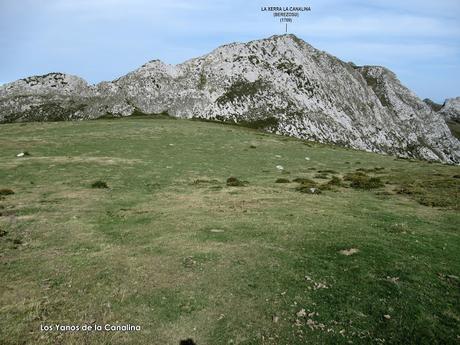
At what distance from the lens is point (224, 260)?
56.6ft

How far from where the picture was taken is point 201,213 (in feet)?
81.3

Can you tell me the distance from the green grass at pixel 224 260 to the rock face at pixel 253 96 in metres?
71.0

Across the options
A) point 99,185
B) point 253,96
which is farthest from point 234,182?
point 253,96

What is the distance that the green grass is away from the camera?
1275 cm

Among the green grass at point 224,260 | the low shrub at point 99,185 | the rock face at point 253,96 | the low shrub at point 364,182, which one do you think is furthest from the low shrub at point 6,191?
the rock face at point 253,96

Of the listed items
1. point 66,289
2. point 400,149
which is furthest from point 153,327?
point 400,149

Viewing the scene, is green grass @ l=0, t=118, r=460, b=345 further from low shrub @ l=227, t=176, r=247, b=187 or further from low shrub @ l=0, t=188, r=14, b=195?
low shrub @ l=227, t=176, r=247, b=187

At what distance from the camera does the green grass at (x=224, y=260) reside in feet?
41.8

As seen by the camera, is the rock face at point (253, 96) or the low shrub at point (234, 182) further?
the rock face at point (253, 96)

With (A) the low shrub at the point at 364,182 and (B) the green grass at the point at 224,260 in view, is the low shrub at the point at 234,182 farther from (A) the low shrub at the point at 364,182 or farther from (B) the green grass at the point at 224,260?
(A) the low shrub at the point at 364,182

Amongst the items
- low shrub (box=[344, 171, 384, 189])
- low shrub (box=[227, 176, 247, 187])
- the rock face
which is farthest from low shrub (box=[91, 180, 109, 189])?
the rock face

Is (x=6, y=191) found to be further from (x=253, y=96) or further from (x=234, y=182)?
(x=253, y=96)

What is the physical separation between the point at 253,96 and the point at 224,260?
100382mm

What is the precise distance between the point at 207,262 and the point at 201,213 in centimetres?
787
